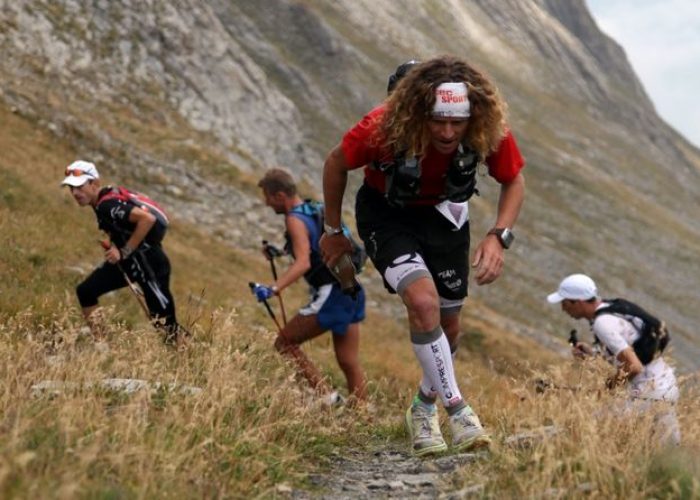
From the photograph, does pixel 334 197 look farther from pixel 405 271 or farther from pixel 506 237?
pixel 506 237

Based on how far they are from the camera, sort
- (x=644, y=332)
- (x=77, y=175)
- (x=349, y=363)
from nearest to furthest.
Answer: (x=644, y=332)
(x=349, y=363)
(x=77, y=175)

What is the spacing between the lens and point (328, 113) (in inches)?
1847

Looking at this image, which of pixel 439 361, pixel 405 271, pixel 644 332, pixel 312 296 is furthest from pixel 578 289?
pixel 405 271

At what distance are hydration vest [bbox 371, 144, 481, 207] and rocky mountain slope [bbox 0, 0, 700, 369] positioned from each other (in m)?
17.4

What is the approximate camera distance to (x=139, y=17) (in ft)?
95.5

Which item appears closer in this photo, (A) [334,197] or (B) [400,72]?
(A) [334,197]

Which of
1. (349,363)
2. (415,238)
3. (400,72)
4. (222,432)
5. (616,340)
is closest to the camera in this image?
(222,432)

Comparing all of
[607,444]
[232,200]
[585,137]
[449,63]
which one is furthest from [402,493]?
[585,137]

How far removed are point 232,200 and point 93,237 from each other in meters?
9.65

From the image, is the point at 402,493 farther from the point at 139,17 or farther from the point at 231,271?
→ the point at 139,17

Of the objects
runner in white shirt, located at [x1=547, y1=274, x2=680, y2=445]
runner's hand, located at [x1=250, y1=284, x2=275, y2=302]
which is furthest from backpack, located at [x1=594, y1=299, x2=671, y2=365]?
runner's hand, located at [x1=250, y1=284, x2=275, y2=302]

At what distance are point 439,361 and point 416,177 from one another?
116cm

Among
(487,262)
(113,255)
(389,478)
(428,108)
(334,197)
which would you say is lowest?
(113,255)

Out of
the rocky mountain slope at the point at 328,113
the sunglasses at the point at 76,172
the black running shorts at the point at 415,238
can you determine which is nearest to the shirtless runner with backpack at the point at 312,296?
the sunglasses at the point at 76,172
